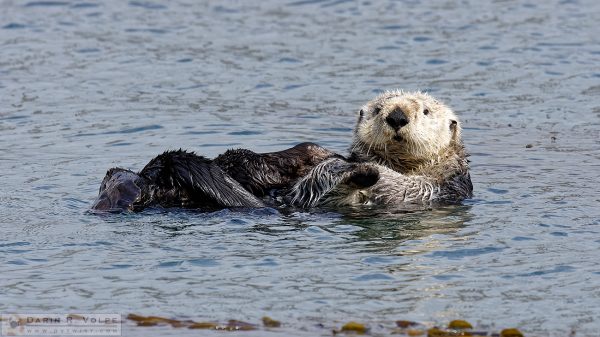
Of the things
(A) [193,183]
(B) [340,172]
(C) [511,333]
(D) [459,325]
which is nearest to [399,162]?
(B) [340,172]

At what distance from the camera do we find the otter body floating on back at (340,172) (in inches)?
279

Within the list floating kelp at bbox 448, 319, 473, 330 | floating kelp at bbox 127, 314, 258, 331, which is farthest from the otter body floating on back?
floating kelp at bbox 448, 319, 473, 330

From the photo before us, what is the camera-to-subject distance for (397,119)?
7.33m

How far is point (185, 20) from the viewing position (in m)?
15.4

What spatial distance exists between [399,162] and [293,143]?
2335 millimetres

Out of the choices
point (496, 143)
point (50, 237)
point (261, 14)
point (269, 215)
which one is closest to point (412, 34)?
point (261, 14)

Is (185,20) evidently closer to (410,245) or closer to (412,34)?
(412,34)

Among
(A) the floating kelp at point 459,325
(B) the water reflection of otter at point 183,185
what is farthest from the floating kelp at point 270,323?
(B) the water reflection of otter at point 183,185

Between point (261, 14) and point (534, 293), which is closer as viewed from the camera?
point (534, 293)

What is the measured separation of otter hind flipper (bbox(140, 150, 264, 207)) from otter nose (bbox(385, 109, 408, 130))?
1.03 m

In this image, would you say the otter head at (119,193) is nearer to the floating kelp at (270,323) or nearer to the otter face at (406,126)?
the otter face at (406,126)

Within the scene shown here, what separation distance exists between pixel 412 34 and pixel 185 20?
10.9 ft

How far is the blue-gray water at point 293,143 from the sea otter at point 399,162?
20cm

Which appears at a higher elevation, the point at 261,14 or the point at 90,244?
the point at 261,14
